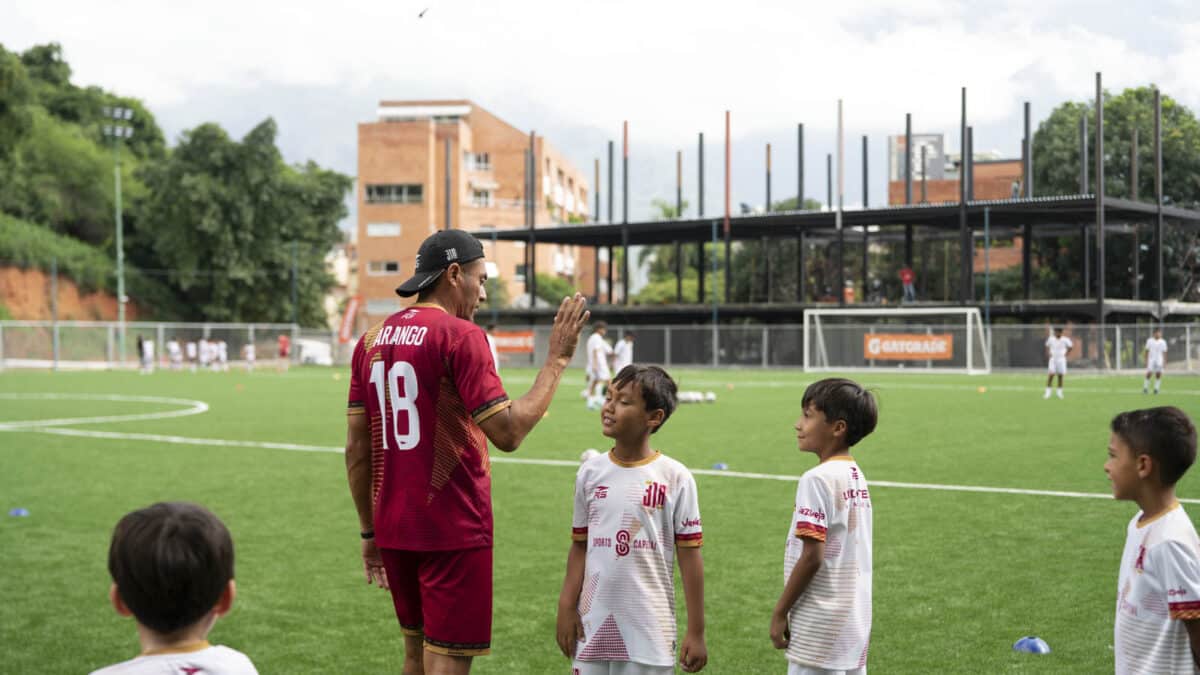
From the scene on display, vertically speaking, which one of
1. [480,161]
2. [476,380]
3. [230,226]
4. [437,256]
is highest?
[480,161]

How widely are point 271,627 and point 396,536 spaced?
10.7ft

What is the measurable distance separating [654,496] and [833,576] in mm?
680

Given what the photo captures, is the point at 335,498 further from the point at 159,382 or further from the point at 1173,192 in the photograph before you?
the point at 1173,192

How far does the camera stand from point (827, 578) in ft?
13.1

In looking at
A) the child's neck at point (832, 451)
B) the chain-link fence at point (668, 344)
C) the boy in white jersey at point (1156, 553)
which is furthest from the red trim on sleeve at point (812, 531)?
the chain-link fence at point (668, 344)

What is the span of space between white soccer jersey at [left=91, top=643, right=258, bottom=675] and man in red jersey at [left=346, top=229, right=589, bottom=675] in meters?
1.58

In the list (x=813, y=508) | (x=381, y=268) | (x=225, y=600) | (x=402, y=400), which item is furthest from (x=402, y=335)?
(x=381, y=268)

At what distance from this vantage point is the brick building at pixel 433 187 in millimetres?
82188

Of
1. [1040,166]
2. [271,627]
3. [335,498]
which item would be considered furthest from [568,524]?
[1040,166]

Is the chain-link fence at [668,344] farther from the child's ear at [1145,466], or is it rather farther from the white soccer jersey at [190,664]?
the white soccer jersey at [190,664]

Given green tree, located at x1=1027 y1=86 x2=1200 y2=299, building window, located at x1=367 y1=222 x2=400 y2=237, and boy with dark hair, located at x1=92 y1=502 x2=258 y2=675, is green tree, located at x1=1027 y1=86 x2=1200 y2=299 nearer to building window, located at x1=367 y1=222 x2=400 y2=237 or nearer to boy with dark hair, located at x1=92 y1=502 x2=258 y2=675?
building window, located at x1=367 y1=222 x2=400 y2=237

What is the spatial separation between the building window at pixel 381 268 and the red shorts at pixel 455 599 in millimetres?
79922

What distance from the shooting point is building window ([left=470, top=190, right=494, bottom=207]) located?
89.8 metres

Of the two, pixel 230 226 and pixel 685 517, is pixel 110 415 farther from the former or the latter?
pixel 230 226
